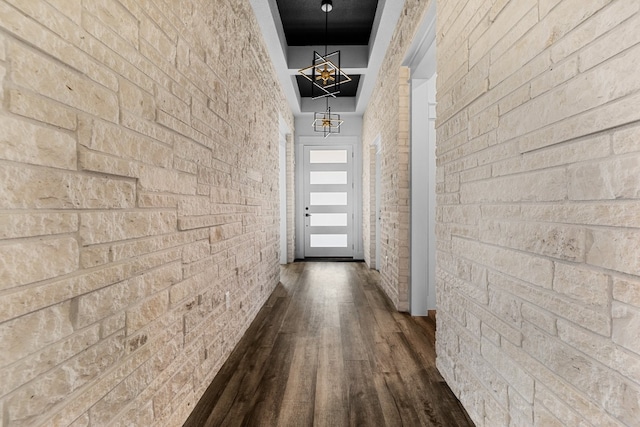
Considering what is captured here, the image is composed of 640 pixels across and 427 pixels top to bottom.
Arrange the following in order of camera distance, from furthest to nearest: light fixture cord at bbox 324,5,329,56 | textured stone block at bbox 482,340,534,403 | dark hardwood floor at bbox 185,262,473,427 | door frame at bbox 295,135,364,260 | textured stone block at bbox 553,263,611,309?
1. door frame at bbox 295,135,364,260
2. light fixture cord at bbox 324,5,329,56
3. dark hardwood floor at bbox 185,262,473,427
4. textured stone block at bbox 482,340,534,403
5. textured stone block at bbox 553,263,611,309

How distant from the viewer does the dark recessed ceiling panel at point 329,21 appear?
3.42m

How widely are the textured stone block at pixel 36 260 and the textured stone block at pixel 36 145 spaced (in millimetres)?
204

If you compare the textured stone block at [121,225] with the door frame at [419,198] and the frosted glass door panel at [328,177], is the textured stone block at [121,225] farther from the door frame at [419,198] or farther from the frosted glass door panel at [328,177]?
the frosted glass door panel at [328,177]

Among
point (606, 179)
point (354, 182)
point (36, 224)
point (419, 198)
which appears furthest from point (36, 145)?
point (354, 182)

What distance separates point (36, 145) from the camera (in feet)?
2.61

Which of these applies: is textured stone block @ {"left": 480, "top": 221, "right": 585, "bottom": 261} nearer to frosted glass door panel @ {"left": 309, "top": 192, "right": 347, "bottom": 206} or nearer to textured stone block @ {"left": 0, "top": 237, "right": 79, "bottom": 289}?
textured stone block @ {"left": 0, "top": 237, "right": 79, "bottom": 289}

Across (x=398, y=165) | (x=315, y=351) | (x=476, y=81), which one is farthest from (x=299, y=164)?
(x=476, y=81)

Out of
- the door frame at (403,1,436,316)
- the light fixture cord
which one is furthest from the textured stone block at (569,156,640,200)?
the light fixture cord

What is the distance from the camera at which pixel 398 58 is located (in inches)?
125

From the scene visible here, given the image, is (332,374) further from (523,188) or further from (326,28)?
(326,28)

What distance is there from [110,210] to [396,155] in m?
2.77

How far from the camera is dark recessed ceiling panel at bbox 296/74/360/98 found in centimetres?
516

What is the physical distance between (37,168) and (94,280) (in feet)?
1.19

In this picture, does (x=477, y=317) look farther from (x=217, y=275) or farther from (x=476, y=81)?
(x=217, y=275)
